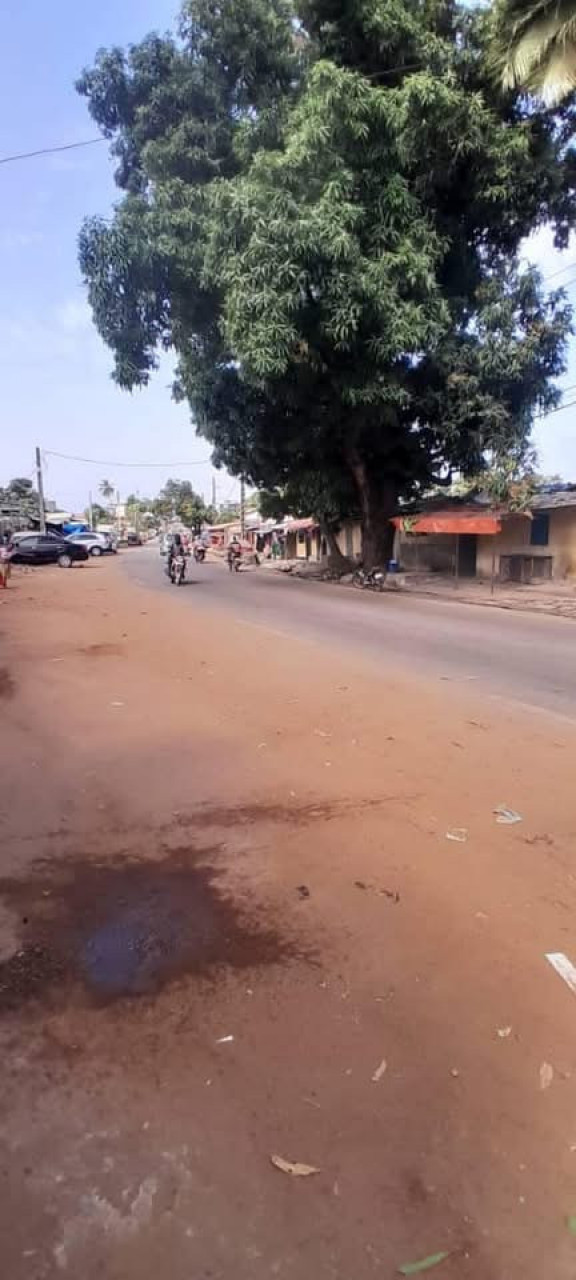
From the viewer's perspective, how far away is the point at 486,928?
302 centimetres

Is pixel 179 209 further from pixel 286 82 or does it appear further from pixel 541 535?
pixel 541 535

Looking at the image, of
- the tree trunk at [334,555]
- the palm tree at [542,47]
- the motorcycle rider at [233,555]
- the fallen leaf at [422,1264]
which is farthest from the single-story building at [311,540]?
the fallen leaf at [422,1264]

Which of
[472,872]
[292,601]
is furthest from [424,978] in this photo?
[292,601]

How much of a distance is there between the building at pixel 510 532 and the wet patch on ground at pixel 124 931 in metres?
17.7

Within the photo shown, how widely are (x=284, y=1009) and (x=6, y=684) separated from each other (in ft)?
19.7

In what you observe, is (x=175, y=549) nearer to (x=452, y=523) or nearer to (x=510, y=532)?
(x=452, y=523)

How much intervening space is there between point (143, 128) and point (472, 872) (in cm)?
2505

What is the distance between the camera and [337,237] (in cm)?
1469

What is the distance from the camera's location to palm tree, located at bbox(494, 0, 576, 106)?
37.8 feet

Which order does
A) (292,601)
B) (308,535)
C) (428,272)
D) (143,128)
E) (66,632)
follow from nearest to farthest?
1. (66,632)
2. (428,272)
3. (292,601)
4. (143,128)
5. (308,535)

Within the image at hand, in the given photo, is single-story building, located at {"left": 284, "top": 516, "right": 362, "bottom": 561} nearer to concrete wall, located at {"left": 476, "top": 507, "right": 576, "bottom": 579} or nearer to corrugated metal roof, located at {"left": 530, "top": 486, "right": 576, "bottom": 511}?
concrete wall, located at {"left": 476, "top": 507, "right": 576, "bottom": 579}

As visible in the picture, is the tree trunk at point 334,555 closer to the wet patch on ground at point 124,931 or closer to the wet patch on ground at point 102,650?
the wet patch on ground at point 102,650

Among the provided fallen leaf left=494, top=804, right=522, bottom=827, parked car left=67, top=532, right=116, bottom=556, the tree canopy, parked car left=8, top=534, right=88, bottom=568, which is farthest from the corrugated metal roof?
the tree canopy

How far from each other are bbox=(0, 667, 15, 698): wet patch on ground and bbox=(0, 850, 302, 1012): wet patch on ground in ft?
13.1
